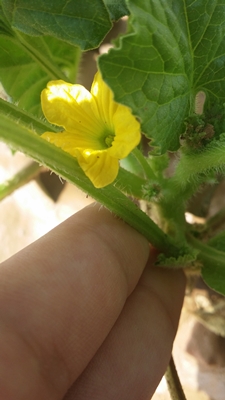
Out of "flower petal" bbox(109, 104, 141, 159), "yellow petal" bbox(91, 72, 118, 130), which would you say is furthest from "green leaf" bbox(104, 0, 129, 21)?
"flower petal" bbox(109, 104, 141, 159)

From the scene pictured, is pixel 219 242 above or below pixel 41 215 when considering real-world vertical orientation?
above

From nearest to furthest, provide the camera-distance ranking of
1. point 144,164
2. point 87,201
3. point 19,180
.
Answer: point 144,164 → point 19,180 → point 87,201

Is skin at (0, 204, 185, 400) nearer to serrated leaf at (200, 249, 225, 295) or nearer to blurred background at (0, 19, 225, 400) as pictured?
serrated leaf at (200, 249, 225, 295)

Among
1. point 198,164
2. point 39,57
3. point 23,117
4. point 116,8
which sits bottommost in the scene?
point 23,117

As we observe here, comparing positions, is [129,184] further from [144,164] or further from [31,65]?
[31,65]

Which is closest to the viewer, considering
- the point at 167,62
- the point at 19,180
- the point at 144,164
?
the point at 167,62

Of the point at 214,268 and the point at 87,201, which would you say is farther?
the point at 87,201

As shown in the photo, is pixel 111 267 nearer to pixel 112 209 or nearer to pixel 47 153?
pixel 112 209

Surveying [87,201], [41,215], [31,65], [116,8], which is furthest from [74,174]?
[41,215]
